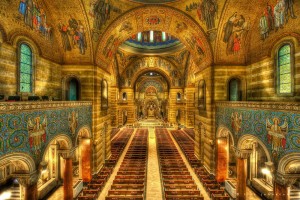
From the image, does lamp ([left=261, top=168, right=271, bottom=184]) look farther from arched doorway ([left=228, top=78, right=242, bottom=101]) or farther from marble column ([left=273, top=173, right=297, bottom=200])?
marble column ([left=273, top=173, right=297, bottom=200])

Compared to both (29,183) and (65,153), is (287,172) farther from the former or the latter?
(65,153)

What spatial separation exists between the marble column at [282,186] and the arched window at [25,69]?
45.4 feet

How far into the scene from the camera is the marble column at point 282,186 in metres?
7.05

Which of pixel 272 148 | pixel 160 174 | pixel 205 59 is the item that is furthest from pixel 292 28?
pixel 160 174

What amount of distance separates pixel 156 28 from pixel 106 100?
8.50 m

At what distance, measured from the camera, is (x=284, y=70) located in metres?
10.6

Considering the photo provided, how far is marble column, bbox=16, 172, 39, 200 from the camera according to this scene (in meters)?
7.15

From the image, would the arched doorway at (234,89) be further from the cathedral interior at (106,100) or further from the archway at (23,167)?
the archway at (23,167)

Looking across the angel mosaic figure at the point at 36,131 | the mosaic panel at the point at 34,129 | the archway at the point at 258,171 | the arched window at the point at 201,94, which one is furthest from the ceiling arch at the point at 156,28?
the angel mosaic figure at the point at 36,131

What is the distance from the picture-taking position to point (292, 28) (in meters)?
9.81

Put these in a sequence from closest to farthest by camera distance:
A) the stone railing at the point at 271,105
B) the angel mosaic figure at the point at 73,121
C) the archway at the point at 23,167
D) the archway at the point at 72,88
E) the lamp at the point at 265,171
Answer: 1. the archway at the point at 23,167
2. the stone railing at the point at 271,105
3. the angel mosaic figure at the point at 73,121
4. the lamp at the point at 265,171
5. the archway at the point at 72,88

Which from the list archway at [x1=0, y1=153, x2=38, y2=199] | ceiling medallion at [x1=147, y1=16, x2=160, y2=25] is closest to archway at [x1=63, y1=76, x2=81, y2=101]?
archway at [x1=0, y1=153, x2=38, y2=199]

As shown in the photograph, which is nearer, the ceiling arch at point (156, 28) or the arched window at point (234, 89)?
the ceiling arch at point (156, 28)

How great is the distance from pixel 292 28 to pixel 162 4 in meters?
8.67
